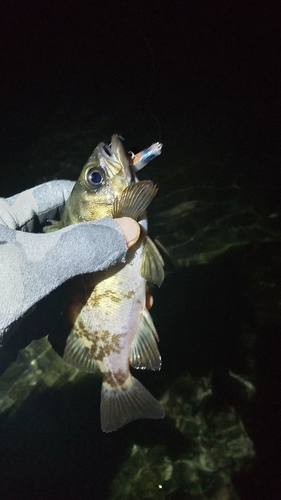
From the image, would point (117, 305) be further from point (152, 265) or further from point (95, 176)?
point (95, 176)

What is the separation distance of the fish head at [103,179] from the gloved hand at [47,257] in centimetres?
37

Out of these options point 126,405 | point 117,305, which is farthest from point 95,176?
point 126,405

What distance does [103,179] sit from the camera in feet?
7.91

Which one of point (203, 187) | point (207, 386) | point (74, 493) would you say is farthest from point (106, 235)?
point (203, 187)

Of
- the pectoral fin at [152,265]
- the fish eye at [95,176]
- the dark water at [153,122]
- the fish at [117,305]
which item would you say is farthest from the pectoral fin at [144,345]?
the dark water at [153,122]

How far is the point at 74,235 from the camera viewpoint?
76.1 inches

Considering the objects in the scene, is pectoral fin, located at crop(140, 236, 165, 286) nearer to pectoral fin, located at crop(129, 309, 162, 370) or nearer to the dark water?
pectoral fin, located at crop(129, 309, 162, 370)

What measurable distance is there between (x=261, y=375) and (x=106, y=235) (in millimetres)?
2447

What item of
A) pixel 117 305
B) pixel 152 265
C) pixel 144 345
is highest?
pixel 152 265

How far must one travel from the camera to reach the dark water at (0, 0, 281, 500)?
11.9 feet

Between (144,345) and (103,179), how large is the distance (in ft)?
3.76

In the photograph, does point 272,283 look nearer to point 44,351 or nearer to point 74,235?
point 44,351

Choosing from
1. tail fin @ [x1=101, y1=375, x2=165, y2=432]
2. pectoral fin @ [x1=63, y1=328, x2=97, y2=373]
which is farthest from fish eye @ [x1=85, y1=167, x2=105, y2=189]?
tail fin @ [x1=101, y1=375, x2=165, y2=432]

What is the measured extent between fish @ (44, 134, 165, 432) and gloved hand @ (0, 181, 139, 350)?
0.33 m
